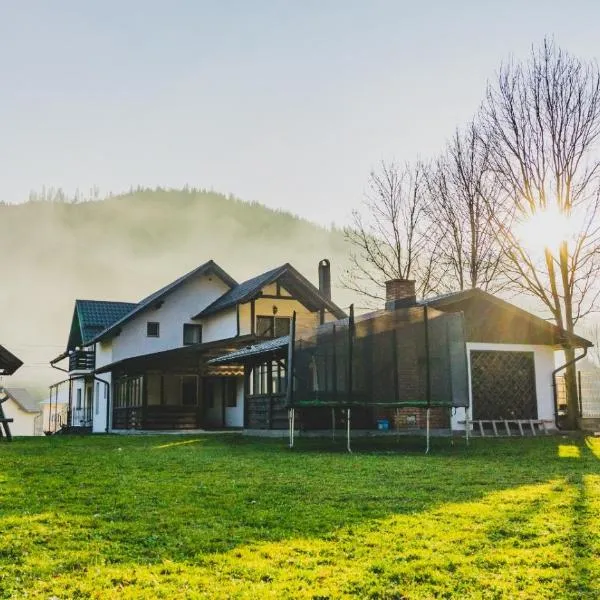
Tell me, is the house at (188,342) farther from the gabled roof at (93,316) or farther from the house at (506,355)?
the house at (506,355)

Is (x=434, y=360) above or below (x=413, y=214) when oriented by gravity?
below

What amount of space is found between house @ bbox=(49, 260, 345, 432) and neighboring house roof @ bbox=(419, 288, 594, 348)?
7361 mm

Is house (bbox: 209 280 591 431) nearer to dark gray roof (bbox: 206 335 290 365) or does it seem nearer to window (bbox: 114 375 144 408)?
dark gray roof (bbox: 206 335 290 365)

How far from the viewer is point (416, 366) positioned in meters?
12.9

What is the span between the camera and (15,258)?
87.3 m

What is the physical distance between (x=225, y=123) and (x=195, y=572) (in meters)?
12.4

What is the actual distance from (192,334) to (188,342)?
38 centimetres

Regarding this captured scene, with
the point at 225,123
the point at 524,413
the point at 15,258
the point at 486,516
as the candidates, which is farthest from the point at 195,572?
the point at 15,258

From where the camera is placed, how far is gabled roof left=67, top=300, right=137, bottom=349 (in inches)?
1378

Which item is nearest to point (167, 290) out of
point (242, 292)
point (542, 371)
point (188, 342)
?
point (188, 342)

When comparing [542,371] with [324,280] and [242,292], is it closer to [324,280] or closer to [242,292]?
[242,292]

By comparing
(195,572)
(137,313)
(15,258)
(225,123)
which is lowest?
(195,572)

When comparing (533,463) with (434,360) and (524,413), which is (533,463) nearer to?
(434,360)

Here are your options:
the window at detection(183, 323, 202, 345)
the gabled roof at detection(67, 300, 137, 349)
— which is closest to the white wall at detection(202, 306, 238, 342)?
the window at detection(183, 323, 202, 345)
